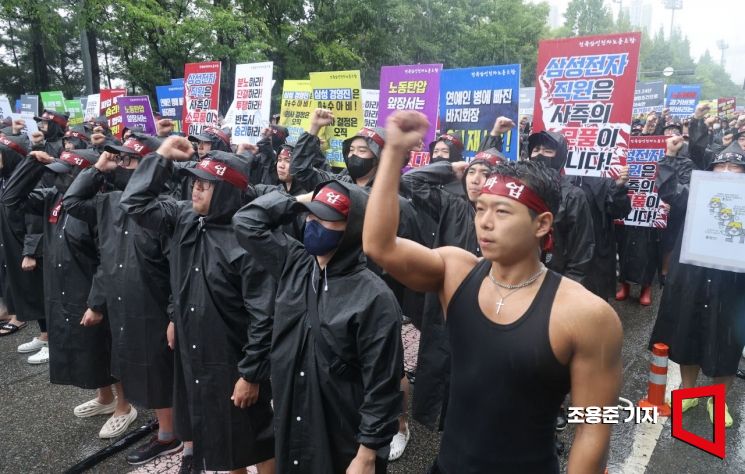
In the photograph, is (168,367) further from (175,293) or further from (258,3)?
(258,3)

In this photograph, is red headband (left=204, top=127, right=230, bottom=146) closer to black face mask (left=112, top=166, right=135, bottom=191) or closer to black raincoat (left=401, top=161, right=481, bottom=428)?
black face mask (left=112, top=166, right=135, bottom=191)

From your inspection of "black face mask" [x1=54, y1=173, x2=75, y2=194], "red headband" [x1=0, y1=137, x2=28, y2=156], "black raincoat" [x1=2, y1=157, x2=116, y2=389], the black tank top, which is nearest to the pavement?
"black raincoat" [x1=2, y1=157, x2=116, y2=389]

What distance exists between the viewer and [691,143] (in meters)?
8.37

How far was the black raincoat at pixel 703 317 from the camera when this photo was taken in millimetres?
4418

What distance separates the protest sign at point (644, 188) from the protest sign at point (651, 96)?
8952 mm

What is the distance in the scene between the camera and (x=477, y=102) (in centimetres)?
592

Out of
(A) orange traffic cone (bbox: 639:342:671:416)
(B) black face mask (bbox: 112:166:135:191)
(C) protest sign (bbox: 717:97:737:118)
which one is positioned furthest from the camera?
(C) protest sign (bbox: 717:97:737:118)

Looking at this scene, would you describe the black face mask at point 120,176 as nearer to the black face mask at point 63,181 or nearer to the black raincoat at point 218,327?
the black face mask at point 63,181

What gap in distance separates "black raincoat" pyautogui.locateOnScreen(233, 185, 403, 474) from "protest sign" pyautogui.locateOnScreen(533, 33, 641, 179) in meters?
3.11

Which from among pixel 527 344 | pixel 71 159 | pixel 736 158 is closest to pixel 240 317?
pixel 527 344

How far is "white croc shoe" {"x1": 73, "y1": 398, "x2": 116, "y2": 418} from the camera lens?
4.71 m

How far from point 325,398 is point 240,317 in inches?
43.9

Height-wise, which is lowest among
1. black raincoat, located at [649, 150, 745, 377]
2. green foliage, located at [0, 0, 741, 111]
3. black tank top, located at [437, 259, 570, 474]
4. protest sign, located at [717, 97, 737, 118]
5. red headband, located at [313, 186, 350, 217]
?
black raincoat, located at [649, 150, 745, 377]

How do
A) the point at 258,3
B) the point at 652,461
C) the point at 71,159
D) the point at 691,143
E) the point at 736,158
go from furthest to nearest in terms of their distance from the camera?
1. the point at 258,3
2. the point at 691,143
3. the point at 71,159
4. the point at 736,158
5. the point at 652,461
